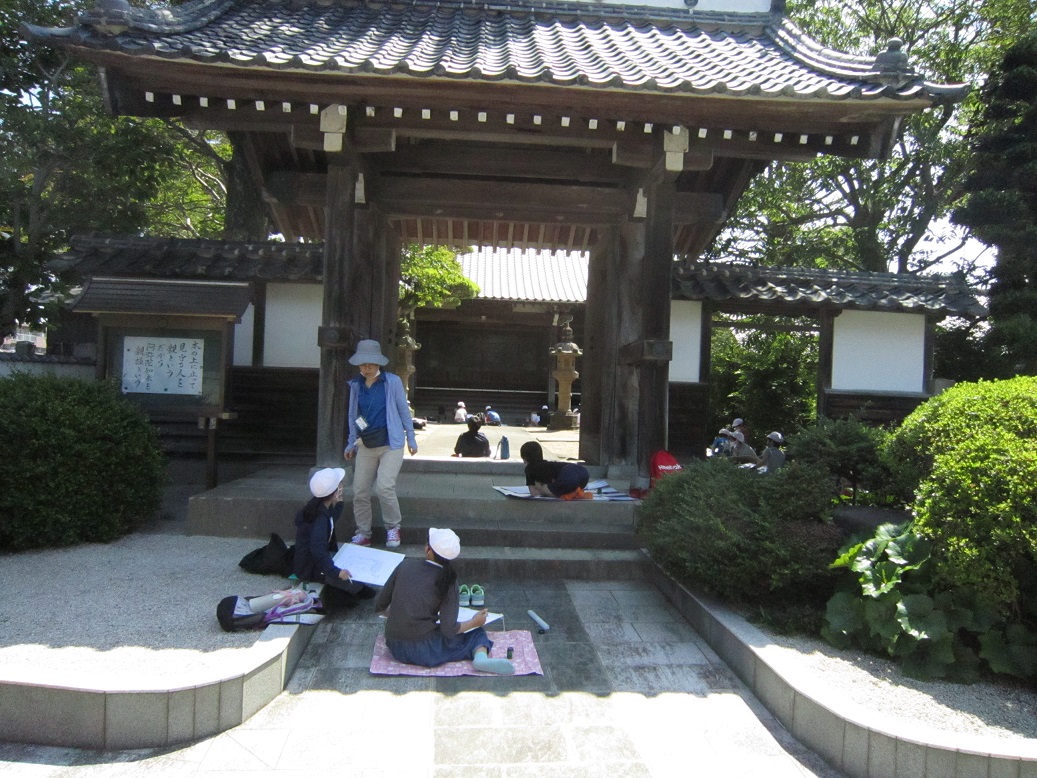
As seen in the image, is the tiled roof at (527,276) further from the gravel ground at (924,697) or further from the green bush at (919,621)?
the gravel ground at (924,697)

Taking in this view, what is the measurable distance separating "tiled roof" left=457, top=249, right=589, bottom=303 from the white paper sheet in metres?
15.4

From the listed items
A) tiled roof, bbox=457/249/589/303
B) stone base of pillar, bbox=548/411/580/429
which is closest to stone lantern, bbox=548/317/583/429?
stone base of pillar, bbox=548/411/580/429

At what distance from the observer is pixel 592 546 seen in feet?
21.3

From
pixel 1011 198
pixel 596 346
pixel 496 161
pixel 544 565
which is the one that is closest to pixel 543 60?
pixel 496 161

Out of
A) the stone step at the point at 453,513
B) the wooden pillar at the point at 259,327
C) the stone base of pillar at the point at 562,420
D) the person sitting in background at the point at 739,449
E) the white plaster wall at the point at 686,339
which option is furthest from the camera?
the stone base of pillar at the point at 562,420

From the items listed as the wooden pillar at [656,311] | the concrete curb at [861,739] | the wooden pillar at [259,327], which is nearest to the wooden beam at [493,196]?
the wooden pillar at [656,311]

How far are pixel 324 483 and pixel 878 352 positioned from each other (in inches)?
319

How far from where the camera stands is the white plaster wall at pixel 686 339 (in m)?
10.0

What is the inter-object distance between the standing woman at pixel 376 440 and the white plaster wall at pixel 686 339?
4.93m

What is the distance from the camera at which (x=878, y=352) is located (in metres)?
10.3

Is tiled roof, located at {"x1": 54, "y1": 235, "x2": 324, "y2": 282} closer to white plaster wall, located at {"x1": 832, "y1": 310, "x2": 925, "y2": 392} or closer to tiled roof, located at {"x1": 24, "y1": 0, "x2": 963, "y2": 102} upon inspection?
tiled roof, located at {"x1": 24, "y1": 0, "x2": 963, "y2": 102}

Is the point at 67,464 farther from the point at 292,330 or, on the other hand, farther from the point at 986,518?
the point at 986,518

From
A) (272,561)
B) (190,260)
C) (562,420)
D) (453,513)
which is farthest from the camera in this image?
(562,420)

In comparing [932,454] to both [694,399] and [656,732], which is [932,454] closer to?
[656,732]
